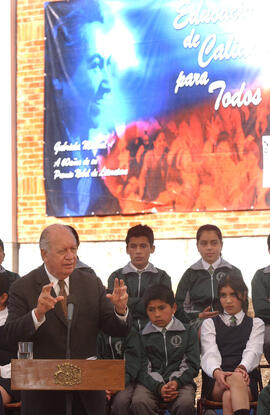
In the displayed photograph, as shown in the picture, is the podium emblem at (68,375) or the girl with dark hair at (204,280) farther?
the girl with dark hair at (204,280)

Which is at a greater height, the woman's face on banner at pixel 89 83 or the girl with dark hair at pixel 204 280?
the woman's face on banner at pixel 89 83

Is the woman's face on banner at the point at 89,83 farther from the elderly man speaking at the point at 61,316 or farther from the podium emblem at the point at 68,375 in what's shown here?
the podium emblem at the point at 68,375

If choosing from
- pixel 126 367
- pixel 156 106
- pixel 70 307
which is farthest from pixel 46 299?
pixel 156 106

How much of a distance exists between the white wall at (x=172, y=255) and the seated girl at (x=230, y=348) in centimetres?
288

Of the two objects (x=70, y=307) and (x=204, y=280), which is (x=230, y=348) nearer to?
(x=204, y=280)

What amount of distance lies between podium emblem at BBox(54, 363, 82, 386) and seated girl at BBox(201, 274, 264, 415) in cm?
183

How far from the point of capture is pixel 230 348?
5449mm

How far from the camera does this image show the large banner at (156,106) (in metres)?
8.63

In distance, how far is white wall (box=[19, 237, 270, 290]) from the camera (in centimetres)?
855

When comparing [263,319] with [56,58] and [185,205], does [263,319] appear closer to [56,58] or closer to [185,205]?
[185,205]

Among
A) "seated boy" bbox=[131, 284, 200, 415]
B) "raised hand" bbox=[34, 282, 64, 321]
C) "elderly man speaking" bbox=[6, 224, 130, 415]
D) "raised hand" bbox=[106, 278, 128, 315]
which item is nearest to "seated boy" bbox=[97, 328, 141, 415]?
"seated boy" bbox=[131, 284, 200, 415]

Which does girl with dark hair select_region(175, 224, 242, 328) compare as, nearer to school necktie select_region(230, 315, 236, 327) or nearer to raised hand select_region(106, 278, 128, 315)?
school necktie select_region(230, 315, 236, 327)

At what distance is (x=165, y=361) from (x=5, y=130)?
4.93 metres

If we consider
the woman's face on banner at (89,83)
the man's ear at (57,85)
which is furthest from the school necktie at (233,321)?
the man's ear at (57,85)
